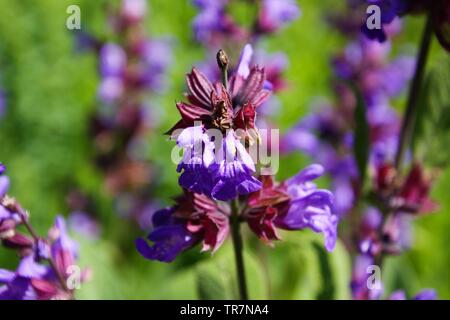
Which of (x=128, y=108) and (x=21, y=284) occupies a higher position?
(x=128, y=108)

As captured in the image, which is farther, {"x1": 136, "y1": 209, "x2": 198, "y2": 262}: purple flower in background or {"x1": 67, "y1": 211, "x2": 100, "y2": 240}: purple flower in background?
{"x1": 67, "y1": 211, "x2": 100, "y2": 240}: purple flower in background

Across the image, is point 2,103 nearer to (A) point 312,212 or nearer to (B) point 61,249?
(B) point 61,249

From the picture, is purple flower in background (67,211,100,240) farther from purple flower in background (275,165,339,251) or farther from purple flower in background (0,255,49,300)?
purple flower in background (275,165,339,251)

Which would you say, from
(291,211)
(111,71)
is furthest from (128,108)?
(291,211)

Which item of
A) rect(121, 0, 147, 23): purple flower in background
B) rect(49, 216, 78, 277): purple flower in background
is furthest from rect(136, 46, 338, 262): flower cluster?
rect(121, 0, 147, 23): purple flower in background

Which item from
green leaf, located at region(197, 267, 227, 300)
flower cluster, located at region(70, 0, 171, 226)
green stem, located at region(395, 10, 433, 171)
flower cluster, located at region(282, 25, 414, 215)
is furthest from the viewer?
flower cluster, located at region(70, 0, 171, 226)

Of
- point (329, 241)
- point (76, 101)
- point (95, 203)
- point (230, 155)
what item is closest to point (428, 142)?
point (329, 241)

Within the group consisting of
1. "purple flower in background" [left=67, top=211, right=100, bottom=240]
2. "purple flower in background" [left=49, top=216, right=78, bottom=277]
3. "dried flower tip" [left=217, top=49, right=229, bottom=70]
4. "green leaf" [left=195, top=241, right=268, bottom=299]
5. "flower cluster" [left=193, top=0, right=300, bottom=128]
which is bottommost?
"purple flower in background" [left=67, top=211, right=100, bottom=240]
